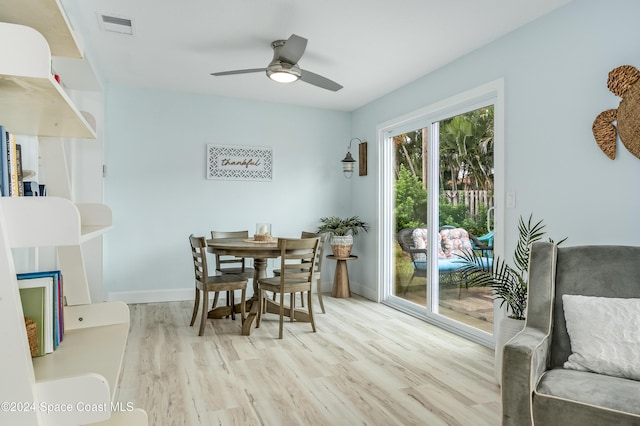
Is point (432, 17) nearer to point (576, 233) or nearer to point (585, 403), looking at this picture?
point (576, 233)

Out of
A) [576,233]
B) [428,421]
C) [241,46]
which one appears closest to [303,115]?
[241,46]

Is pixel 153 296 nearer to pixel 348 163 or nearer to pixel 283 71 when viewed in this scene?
pixel 348 163

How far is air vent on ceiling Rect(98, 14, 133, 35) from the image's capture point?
2977 millimetres

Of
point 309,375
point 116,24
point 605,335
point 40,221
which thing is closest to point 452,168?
point 309,375

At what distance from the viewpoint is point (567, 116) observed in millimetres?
2684

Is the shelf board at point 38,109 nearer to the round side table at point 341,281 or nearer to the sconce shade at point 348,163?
the round side table at point 341,281

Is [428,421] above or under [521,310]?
under

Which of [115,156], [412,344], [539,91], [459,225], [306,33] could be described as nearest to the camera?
[539,91]

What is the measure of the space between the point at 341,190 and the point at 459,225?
6.97 feet

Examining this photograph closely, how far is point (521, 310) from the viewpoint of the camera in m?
2.62

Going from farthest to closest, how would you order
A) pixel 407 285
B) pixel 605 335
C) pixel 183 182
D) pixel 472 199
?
1. pixel 183 182
2. pixel 407 285
3. pixel 472 199
4. pixel 605 335

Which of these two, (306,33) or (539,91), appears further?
(306,33)

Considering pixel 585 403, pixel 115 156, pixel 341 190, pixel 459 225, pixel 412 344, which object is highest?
pixel 115 156

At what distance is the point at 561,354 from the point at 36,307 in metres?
2.00
